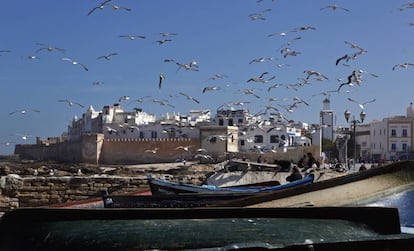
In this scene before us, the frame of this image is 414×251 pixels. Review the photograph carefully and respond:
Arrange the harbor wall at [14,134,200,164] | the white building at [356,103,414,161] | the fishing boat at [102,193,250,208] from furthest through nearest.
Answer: the white building at [356,103,414,161], the harbor wall at [14,134,200,164], the fishing boat at [102,193,250,208]

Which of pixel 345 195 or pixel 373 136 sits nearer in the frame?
pixel 345 195

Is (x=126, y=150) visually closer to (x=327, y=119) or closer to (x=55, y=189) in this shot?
(x=327, y=119)

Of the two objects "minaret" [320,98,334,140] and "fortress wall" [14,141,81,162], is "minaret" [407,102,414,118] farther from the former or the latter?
"fortress wall" [14,141,81,162]

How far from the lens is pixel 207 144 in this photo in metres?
56.4

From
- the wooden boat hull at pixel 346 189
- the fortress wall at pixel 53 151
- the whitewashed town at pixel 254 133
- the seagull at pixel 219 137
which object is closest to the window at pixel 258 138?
the whitewashed town at pixel 254 133

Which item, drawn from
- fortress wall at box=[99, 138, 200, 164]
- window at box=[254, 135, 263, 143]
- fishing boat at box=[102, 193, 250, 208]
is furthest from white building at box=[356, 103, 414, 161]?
fishing boat at box=[102, 193, 250, 208]

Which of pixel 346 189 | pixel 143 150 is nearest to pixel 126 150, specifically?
pixel 143 150

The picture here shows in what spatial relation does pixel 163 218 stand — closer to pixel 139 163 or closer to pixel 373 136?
pixel 139 163

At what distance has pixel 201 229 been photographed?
296 centimetres

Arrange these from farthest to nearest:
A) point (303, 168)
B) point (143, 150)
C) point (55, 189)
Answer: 1. point (143, 150)
2. point (303, 168)
3. point (55, 189)

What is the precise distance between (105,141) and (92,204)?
52.2 metres

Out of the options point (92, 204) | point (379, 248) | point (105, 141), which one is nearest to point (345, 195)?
point (379, 248)

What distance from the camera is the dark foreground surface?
2.86 meters

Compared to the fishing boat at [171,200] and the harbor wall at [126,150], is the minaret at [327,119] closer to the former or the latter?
the harbor wall at [126,150]
